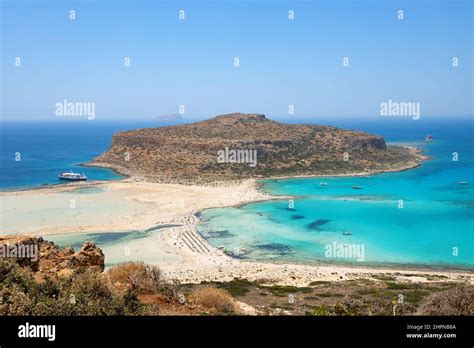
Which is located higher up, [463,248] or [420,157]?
[420,157]

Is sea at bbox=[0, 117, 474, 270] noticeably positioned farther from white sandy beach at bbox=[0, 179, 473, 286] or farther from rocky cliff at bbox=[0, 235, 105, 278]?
rocky cliff at bbox=[0, 235, 105, 278]

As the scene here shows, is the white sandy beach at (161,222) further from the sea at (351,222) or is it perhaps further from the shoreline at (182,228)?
the sea at (351,222)

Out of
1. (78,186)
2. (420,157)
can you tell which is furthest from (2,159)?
(420,157)

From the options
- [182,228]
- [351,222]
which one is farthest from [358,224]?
[182,228]

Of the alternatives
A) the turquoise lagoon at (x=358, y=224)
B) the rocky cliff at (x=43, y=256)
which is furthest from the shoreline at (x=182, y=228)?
the rocky cliff at (x=43, y=256)
